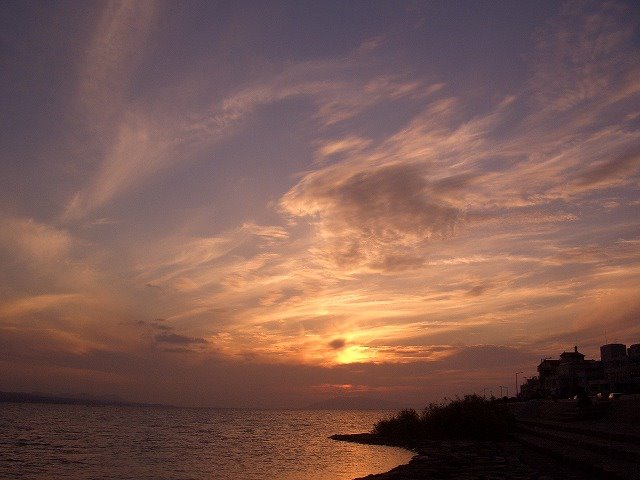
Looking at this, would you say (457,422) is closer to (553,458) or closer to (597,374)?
(553,458)

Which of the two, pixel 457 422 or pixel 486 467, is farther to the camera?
pixel 457 422

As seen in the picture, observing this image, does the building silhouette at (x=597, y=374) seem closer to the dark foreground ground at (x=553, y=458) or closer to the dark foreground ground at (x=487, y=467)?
the dark foreground ground at (x=553, y=458)

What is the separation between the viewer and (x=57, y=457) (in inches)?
1570

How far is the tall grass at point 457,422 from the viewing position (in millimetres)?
45188

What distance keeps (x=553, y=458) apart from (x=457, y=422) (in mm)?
25037

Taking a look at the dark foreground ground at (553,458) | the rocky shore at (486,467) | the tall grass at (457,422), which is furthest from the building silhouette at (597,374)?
the rocky shore at (486,467)

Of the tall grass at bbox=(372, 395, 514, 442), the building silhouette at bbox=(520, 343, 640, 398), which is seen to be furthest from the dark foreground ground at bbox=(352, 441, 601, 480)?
the building silhouette at bbox=(520, 343, 640, 398)

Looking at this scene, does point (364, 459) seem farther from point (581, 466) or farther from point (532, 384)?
point (532, 384)

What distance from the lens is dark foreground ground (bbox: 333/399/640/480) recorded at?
732 inches

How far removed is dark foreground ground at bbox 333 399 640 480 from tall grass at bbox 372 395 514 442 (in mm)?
7353

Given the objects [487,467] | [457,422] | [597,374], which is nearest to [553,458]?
[487,467]

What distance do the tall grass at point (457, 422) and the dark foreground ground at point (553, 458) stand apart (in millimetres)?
7353

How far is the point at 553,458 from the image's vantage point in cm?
2444

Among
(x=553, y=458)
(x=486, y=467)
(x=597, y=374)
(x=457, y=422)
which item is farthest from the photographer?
(x=597, y=374)
